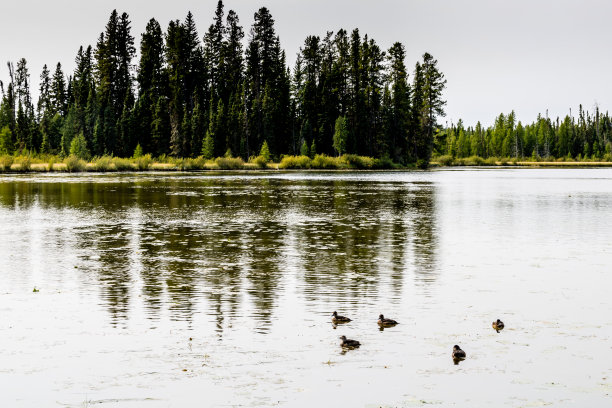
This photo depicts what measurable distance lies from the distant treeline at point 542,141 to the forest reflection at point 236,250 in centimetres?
14531

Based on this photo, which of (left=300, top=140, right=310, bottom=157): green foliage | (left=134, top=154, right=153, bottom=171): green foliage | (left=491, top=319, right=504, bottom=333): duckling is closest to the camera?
(left=491, top=319, right=504, bottom=333): duckling

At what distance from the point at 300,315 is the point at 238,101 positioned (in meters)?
101

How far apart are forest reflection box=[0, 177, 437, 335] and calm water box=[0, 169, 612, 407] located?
0.08 metres

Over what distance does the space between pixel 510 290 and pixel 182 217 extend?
16430mm

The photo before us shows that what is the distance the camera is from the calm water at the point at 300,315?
7012 millimetres

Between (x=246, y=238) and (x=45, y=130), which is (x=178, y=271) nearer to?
(x=246, y=238)

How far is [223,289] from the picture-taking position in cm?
1194

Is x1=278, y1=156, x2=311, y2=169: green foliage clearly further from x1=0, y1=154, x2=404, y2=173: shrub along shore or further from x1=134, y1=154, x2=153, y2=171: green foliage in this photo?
x1=134, y1=154, x2=153, y2=171: green foliage

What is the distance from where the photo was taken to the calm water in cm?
701

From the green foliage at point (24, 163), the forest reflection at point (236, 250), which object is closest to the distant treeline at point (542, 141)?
the green foliage at point (24, 163)

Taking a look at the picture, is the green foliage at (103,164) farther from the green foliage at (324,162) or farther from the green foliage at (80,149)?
the green foliage at (324,162)

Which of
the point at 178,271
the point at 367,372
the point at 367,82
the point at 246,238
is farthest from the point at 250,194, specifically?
the point at 367,82

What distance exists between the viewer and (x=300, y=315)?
10.0 meters

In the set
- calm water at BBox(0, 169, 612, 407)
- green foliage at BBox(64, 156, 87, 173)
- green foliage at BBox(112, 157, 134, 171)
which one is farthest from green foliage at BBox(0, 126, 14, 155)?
calm water at BBox(0, 169, 612, 407)
